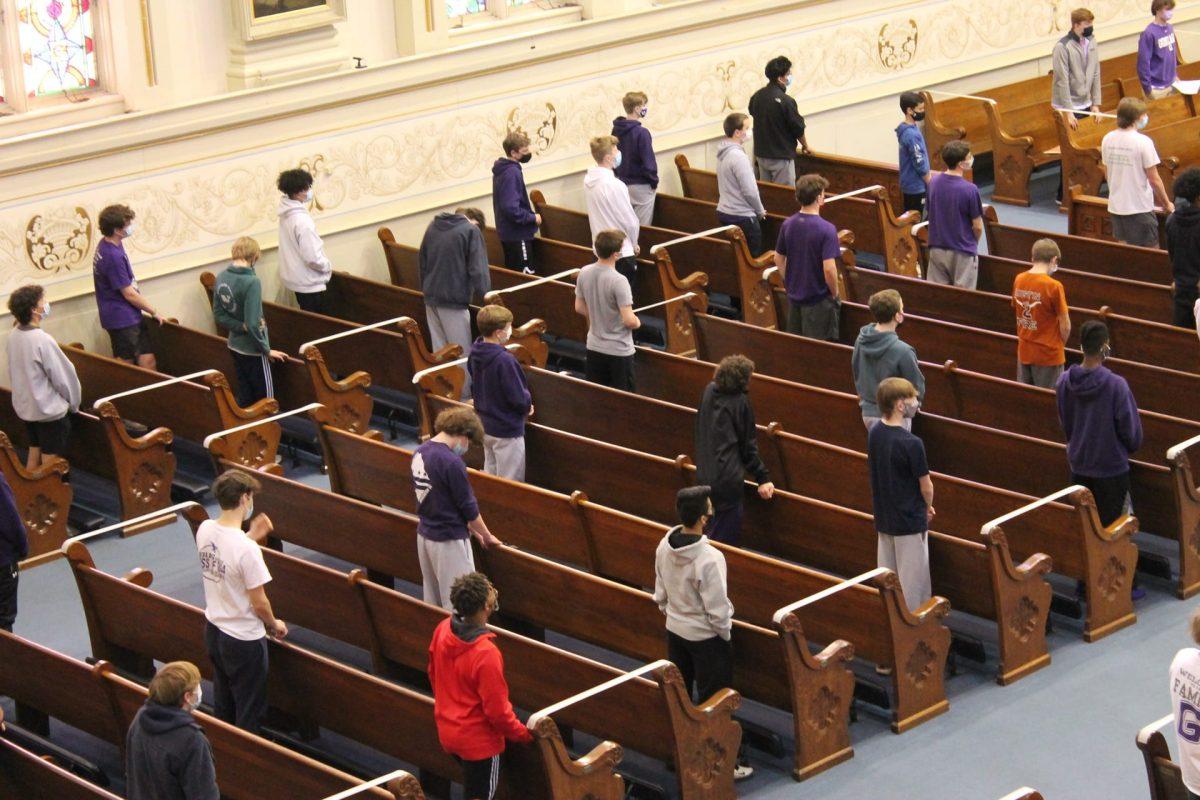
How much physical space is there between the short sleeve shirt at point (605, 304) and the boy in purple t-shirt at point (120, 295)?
9.92ft

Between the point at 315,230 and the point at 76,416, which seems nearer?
the point at 76,416

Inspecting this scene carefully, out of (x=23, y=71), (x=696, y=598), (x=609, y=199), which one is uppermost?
(x=23, y=71)

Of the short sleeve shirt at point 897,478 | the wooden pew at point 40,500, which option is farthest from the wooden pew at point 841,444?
the wooden pew at point 40,500

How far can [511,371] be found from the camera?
9.84 m

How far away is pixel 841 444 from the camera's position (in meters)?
10.5

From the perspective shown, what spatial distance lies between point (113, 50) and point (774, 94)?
528 centimetres

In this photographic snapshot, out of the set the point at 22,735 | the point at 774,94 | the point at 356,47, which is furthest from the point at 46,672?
the point at 774,94

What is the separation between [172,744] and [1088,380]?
194 inches

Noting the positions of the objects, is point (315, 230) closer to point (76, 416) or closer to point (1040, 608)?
point (76, 416)

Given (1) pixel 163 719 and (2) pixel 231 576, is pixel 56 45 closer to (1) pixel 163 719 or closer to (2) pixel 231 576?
(2) pixel 231 576

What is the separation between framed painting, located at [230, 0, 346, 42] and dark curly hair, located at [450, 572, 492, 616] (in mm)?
7270

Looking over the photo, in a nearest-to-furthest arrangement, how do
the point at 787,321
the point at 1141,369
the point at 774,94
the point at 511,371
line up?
the point at 511,371 < the point at 1141,369 < the point at 787,321 < the point at 774,94

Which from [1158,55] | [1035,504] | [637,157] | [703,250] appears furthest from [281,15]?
[1158,55]

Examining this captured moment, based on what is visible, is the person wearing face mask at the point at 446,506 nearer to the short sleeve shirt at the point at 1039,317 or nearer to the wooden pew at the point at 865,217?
the short sleeve shirt at the point at 1039,317
